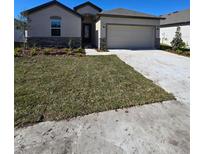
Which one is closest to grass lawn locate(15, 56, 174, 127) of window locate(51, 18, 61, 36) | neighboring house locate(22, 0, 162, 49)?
neighboring house locate(22, 0, 162, 49)

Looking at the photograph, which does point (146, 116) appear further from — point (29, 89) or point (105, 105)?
point (29, 89)

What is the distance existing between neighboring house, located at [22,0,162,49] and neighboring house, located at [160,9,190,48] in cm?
569

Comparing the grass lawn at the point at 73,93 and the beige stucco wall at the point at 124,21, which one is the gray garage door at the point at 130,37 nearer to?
the beige stucco wall at the point at 124,21

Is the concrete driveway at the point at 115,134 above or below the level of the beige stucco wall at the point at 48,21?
below

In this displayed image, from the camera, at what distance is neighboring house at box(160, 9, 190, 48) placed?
1998 centimetres

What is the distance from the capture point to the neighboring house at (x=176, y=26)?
20.0m

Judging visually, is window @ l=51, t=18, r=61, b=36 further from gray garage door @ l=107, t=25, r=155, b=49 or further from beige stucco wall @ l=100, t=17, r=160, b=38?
gray garage door @ l=107, t=25, r=155, b=49

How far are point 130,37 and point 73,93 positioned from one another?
13165 millimetres

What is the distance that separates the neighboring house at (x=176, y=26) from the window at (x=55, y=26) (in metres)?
15.0

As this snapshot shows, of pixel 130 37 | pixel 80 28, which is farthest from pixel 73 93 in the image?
pixel 130 37

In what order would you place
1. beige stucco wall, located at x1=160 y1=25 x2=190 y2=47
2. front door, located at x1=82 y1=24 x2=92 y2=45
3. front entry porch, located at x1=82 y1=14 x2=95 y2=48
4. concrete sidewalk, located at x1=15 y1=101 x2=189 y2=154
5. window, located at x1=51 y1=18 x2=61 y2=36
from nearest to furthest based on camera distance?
concrete sidewalk, located at x1=15 y1=101 x2=189 y2=154, window, located at x1=51 y1=18 x2=61 y2=36, front entry porch, located at x1=82 y1=14 x2=95 y2=48, front door, located at x1=82 y1=24 x2=92 y2=45, beige stucco wall, located at x1=160 y1=25 x2=190 y2=47

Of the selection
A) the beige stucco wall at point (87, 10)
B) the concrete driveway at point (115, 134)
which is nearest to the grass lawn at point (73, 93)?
the concrete driveway at point (115, 134)
